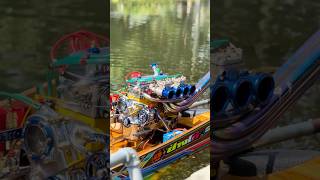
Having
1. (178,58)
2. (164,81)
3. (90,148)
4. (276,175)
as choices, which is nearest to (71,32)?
(90,148)

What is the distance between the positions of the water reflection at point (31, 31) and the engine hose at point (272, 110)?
53 centimetres

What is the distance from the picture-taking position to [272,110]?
1.44 m

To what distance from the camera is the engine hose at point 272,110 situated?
4.61 ft

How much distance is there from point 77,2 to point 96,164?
1.46 ft

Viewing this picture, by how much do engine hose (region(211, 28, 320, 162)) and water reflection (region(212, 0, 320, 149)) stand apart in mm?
29

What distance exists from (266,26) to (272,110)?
26 centimetres

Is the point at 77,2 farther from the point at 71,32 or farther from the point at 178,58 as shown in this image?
the point at 178,58

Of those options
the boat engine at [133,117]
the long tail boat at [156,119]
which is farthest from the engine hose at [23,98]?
the boat engine at [133,117]

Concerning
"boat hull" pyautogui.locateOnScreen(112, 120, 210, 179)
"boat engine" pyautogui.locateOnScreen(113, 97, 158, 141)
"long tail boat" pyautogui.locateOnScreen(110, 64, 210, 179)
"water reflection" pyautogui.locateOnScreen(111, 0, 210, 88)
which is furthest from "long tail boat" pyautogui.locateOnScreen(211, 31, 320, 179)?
"water reflection" pyautogui.locateOnScreen(111, 0, 210, 88)

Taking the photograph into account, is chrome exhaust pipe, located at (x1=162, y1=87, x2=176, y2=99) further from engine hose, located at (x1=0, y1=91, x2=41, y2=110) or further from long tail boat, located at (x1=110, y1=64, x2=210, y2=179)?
engine hose, located at (x1=0, y1=91, x2=41, y2=110)

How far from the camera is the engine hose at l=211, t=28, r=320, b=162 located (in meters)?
1.41

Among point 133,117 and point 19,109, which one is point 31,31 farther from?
point 133,117

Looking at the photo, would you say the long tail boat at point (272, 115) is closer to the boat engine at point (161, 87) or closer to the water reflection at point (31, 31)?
the water reflection at point (31, 31)

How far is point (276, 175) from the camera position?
1444mm
